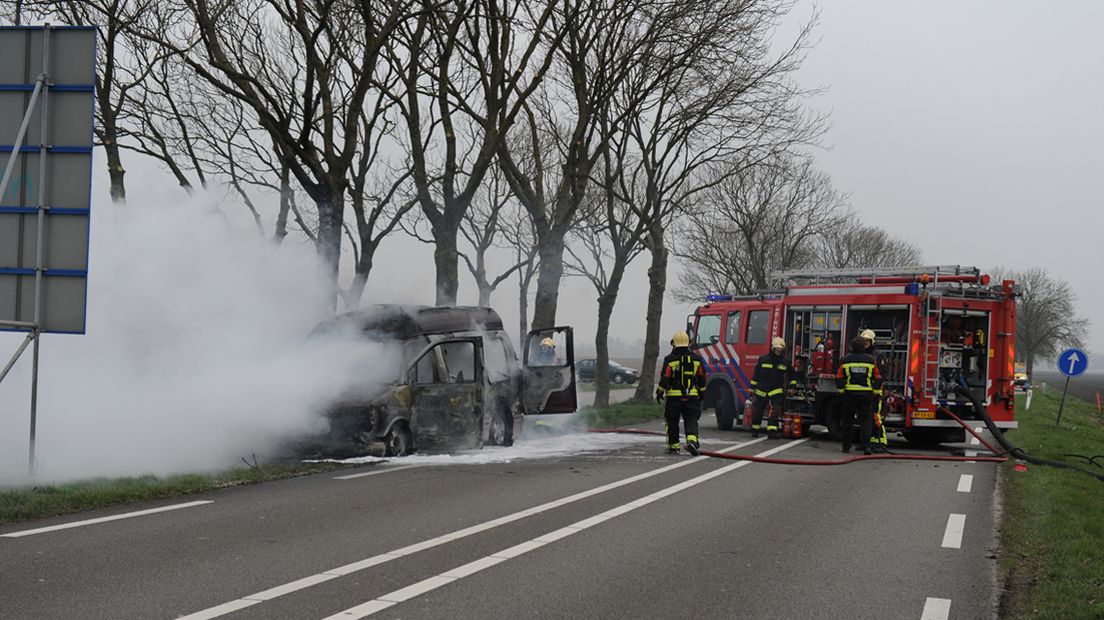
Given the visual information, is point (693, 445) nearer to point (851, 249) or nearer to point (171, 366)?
point (171, 366)

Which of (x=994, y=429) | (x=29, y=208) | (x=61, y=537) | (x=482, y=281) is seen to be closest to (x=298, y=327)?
(x=29, y=208)

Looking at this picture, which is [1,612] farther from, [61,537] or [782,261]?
[782,261]

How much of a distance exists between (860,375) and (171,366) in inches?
382

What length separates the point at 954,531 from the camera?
9.34m

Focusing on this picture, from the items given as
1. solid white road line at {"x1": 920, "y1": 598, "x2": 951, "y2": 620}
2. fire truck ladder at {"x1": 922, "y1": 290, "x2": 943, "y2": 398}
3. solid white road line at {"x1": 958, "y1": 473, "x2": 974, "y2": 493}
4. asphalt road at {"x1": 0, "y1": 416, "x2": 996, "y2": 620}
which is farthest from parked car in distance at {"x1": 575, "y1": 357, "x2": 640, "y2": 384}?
solid white road line at {"x1": 920, "y1": 598, "x2": 951, "y2": 620}

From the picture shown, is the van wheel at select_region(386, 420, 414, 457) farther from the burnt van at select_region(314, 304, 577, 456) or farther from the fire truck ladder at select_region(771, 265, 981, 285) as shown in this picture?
the fire truck ladder at select_region(771, 265, 981, 285)

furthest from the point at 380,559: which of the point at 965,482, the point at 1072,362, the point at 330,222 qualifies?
the point at 1072,362

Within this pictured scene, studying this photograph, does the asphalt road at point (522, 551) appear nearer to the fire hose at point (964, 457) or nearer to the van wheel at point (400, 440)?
the van wheel at point (400, 440)

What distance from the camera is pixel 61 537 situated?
8.18 metres

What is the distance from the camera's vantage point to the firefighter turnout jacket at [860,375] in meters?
16.6

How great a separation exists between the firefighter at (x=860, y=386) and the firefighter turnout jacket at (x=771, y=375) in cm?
238

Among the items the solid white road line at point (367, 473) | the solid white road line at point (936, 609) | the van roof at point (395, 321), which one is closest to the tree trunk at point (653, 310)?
the van roof at point (395, 321)

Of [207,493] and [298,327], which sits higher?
[298,327]

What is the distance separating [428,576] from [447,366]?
816cm
